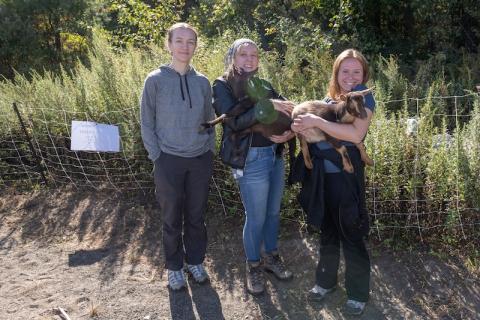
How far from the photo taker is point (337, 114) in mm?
2857

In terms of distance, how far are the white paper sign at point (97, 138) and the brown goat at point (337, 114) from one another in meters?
2.25

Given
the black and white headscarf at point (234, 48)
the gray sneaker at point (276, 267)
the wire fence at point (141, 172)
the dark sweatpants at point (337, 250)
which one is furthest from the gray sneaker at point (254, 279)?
the black and white headscarf at point (234, 48)

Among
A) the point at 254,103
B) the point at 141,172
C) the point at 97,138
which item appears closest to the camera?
the point at 254,103

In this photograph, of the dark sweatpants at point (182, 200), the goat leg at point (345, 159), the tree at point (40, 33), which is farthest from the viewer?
the tree at point (40, 33)

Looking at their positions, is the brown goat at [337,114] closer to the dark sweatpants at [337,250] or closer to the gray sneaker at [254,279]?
the dark sweatpants at [337,250]

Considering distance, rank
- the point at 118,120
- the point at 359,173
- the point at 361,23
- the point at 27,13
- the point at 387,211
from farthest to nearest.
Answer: the point at 27,13 → the point at 361,23 → the point at 118,120 → the point at 387,211 → the point at 359,173

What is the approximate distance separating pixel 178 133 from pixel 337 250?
135cm

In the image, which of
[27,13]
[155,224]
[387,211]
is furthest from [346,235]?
[27,13]

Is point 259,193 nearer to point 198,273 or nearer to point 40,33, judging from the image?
point 198,273

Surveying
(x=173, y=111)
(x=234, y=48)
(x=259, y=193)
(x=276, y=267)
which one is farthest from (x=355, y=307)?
(x=234, y=48)

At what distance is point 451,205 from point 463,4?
5.51m

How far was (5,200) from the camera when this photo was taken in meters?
5.51

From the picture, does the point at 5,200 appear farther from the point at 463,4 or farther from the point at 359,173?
the point at 463,4

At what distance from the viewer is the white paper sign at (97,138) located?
465 cm
